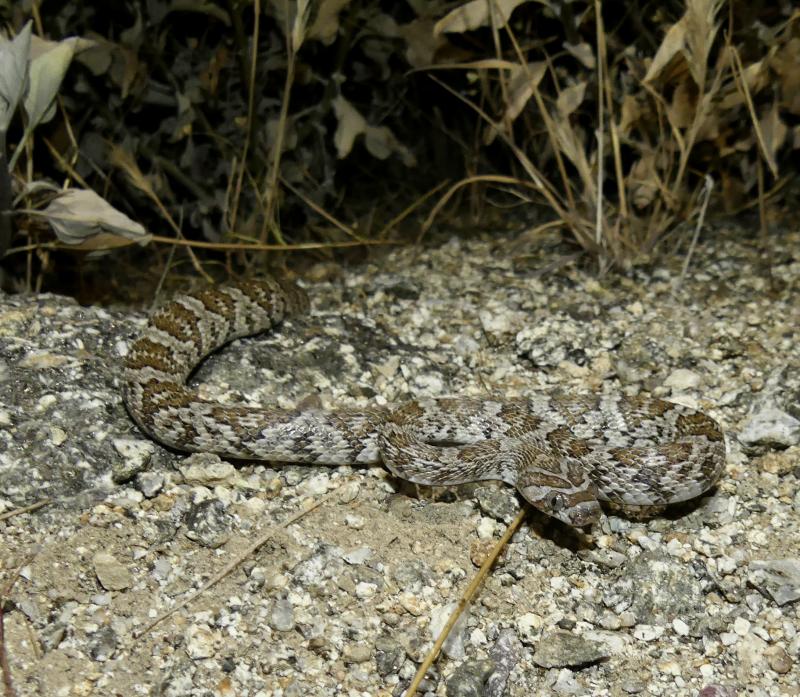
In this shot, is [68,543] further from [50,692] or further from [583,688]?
[583,688]

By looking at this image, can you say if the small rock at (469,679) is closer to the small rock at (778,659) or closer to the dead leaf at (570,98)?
the small rock at (778,659)

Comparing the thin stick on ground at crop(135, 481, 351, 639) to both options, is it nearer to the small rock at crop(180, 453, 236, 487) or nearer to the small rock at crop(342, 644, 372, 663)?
the small rock at crop(180, 453, 236, 487)

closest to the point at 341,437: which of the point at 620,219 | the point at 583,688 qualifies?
the point at 583,688

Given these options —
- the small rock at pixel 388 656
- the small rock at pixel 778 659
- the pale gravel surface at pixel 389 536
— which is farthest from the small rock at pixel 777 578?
the small rock at pixel 388 656

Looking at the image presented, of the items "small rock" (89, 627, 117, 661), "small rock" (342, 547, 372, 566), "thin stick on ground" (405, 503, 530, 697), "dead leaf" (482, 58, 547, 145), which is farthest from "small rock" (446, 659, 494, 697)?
"dead leaf" (482, 58, 547, 145)

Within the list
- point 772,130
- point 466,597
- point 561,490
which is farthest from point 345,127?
point 466,597

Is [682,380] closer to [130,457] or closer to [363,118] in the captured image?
[363,118]
